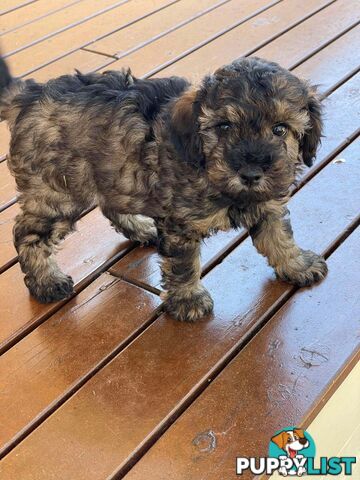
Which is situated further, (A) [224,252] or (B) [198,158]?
(A) [224,252]

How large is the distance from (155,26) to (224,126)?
8.28ft

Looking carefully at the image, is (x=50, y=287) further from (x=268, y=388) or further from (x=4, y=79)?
(x=268, y=388)

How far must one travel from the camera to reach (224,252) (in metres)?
2.56

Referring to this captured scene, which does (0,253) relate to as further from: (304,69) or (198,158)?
(304,69)

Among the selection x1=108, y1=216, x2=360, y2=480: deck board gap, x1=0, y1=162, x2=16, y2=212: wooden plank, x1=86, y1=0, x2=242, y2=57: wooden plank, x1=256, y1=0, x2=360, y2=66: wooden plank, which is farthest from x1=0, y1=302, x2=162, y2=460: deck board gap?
x1=86, y1=0, x2=242, y2=57: wooden plank

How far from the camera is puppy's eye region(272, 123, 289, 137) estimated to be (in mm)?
1866

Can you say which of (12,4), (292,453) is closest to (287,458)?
(292,453)

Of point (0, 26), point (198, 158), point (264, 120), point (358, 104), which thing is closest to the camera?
point (264, 120)

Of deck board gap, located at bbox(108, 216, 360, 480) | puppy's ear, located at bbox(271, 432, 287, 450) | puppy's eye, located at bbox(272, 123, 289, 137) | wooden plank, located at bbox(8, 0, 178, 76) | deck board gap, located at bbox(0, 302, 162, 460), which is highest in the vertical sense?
puppy's eye, located at bbox(272, 123, 289, 137)

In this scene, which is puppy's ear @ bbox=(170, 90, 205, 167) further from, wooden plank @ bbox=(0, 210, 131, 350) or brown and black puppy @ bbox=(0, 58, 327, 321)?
wooden plank @ bbox=(0, 210, 131, 350)

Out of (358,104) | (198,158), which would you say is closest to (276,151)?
(198,158)

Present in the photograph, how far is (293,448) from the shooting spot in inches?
74.0

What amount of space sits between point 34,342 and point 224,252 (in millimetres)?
822

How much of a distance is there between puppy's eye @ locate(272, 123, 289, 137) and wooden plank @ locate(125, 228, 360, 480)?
714 mm
